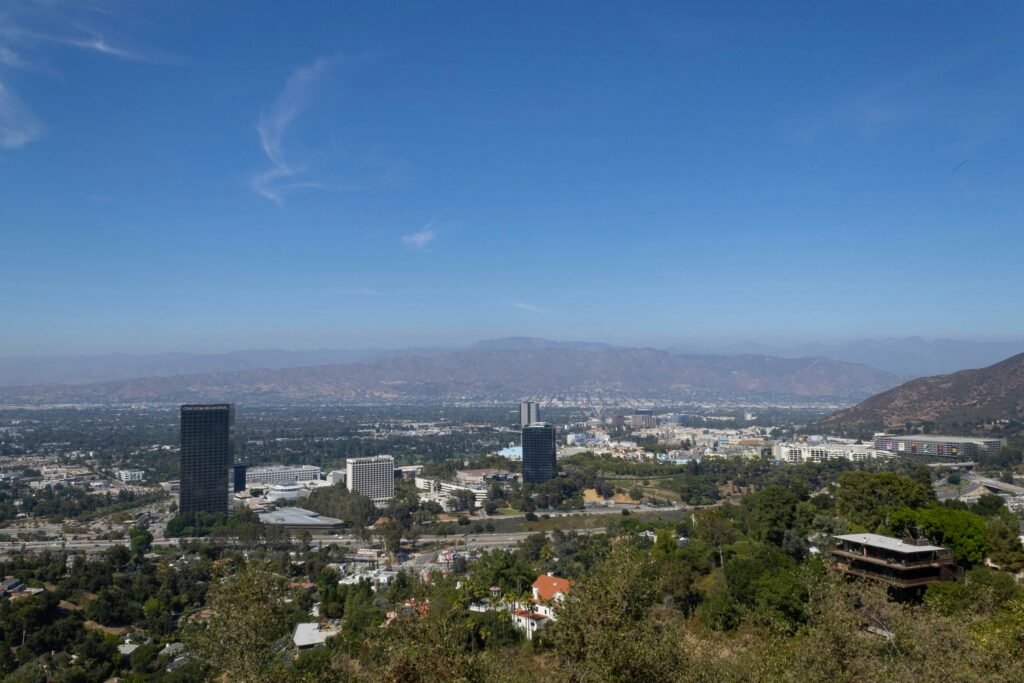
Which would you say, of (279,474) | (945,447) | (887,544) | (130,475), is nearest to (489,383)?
(279,474)

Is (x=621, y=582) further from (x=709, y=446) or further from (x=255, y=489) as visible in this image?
(x=709, y=446)

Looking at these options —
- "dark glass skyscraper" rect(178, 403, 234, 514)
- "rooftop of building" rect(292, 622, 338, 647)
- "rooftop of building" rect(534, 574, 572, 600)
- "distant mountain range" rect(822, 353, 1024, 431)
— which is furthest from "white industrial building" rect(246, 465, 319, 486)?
"distant mountain range" rect(822, 353, 1024, 431)

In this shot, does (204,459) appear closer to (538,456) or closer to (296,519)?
(296,519)

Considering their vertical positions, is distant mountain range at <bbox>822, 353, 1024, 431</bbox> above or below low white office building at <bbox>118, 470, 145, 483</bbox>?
above

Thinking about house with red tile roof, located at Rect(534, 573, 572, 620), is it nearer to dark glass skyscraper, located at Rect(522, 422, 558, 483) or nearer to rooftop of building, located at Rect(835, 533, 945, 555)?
rooftop of building, located at Rect(835, 533, 945, 555)

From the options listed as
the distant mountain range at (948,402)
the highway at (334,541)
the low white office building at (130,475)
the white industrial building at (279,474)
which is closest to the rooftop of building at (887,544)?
the highway at (334,541)
